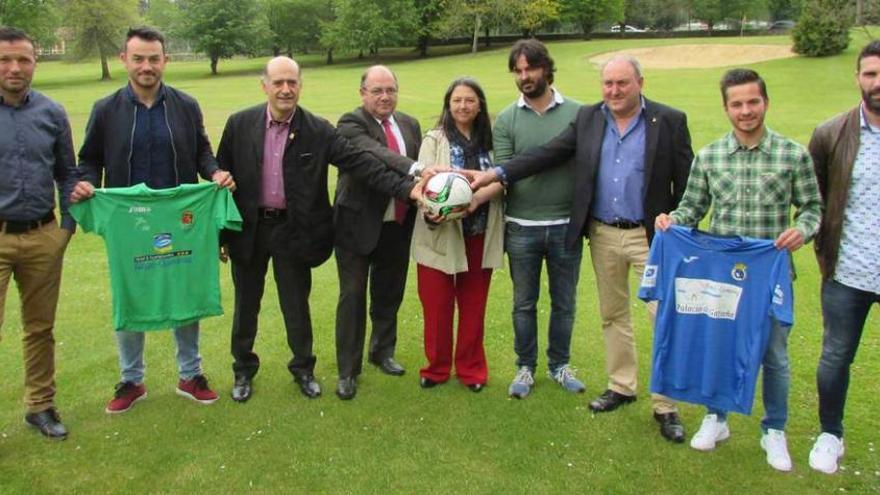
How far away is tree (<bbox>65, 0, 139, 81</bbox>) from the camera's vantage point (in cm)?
5381

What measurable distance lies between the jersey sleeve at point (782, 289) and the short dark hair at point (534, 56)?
80.9 inches

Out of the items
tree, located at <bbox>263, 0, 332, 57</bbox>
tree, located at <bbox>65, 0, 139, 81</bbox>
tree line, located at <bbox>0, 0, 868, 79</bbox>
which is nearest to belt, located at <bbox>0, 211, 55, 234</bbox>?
tree line, located at <bbox>0, 0, 868, 79</bbox>

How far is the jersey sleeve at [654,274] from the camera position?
4.57 m

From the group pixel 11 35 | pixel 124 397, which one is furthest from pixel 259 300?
pixel 11 35

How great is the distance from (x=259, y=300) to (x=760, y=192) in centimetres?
375

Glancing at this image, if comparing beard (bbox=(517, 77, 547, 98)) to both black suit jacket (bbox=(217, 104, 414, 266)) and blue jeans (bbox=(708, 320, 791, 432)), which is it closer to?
black suit jacket (bbox=(217, 104, 414, 266))

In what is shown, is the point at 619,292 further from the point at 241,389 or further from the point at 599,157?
the point at 241,389

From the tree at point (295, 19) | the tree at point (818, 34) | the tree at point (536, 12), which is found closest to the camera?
the tree at point (818, 34)

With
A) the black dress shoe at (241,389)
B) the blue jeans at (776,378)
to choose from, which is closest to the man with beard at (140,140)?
the black dress shoe at (241,389)

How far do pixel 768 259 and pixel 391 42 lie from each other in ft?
193

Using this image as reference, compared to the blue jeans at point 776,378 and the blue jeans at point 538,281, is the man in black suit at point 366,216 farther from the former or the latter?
the blue jeans at point 776,378

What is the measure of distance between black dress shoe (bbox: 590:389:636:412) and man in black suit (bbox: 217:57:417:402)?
6.90ft

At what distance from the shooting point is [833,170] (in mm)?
4309

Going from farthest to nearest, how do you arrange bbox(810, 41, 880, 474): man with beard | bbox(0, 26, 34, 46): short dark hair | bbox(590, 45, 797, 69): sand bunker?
bbox(590, 45, 797, 69): sand bunker
bbox(0, 26, 34, 46): short dark hair
bbox(810, 41, 880, 474): man with beard
